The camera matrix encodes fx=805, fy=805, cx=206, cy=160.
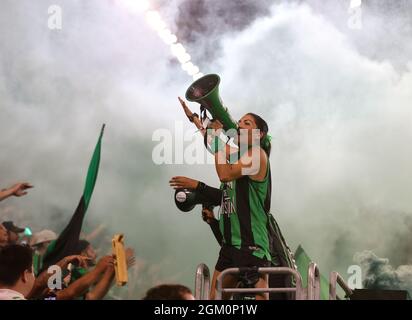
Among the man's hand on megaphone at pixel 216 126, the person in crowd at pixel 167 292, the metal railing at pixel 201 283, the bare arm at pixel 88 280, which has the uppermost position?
the man's hand on megaphone at pixel 216 126

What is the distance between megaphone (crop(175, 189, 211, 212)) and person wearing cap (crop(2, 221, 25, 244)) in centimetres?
128

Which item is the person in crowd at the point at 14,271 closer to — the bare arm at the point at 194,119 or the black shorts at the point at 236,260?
the black shorts at the point at 236,260

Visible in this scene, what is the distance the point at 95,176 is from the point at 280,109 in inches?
62.3

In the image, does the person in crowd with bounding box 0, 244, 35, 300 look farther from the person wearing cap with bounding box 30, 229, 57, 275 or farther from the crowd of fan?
the person wearing cap with bounding box 30, 229, 57, 275

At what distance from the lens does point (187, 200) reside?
6.29 m

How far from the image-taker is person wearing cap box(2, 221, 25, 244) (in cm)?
638

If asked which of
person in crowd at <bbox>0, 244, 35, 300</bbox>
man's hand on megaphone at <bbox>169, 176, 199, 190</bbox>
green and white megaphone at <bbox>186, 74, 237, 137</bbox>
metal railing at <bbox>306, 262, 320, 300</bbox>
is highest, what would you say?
green and white megaphone at <bbox>186, 74, 237, 137</bbox>

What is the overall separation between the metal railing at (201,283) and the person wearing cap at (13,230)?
2.43 m

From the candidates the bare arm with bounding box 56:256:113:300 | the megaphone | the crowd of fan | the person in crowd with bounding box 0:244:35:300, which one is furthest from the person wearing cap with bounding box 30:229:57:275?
the person in crowd with bounding box 0:244:35:300

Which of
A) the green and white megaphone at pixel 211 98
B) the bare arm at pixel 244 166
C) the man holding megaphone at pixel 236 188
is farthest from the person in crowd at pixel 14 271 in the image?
the green and white megaphone at pixel 211 98

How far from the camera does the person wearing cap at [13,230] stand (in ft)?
20.9

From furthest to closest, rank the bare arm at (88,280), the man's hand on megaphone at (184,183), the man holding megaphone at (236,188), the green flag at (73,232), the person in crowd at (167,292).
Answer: the green flag at (73,232) → the man's hand on megaphone at (184,183) → the man holding megaphone at (236,188) → the bare arm at (88,280) → the person in crowd at (167,292)

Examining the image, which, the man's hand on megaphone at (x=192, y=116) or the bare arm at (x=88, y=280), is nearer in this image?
the bare arm at (x=88, y=280)

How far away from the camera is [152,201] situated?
6453 mm
